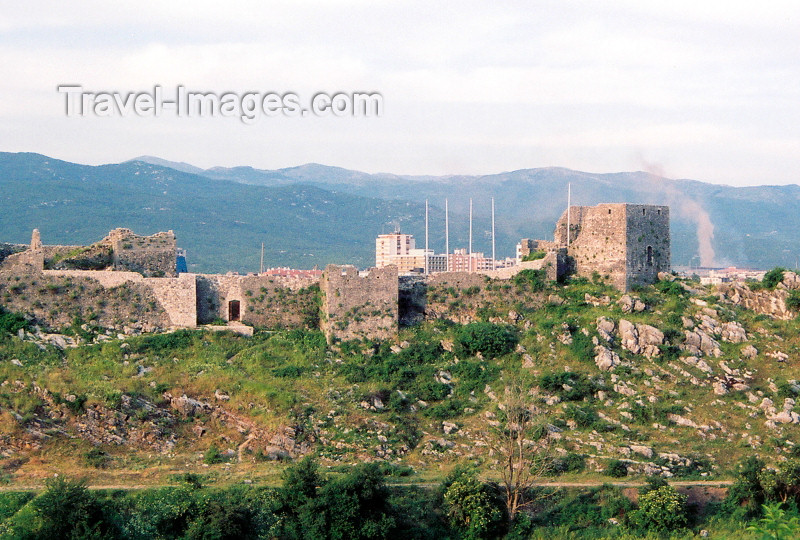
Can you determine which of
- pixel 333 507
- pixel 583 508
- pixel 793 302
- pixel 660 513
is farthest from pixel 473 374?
pixel 793 302

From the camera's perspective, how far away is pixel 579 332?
136ft

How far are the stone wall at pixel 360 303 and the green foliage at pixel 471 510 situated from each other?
10.4 metres

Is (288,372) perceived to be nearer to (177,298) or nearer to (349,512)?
(177,298)

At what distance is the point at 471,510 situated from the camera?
107 ft

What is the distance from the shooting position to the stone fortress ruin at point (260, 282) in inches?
1636

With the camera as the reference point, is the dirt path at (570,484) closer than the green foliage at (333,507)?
No

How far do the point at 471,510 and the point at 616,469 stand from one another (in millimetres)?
5426

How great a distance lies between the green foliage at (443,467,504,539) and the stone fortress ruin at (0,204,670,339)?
10575mm

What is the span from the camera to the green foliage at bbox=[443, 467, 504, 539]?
3253 cm

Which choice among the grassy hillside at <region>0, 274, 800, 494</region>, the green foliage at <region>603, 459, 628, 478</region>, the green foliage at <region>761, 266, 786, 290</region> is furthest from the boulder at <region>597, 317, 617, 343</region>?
the green foliage at <region>761, 266, 786, 290</region>

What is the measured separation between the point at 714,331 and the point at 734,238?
521 ft

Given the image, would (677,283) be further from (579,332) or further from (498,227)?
(498,227)

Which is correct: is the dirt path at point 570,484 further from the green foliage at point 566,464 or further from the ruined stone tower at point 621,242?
the ruined stone tower at point 621,242

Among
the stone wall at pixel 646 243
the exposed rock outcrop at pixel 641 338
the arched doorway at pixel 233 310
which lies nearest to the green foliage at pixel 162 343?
the arched doorway at pixel 233 310
